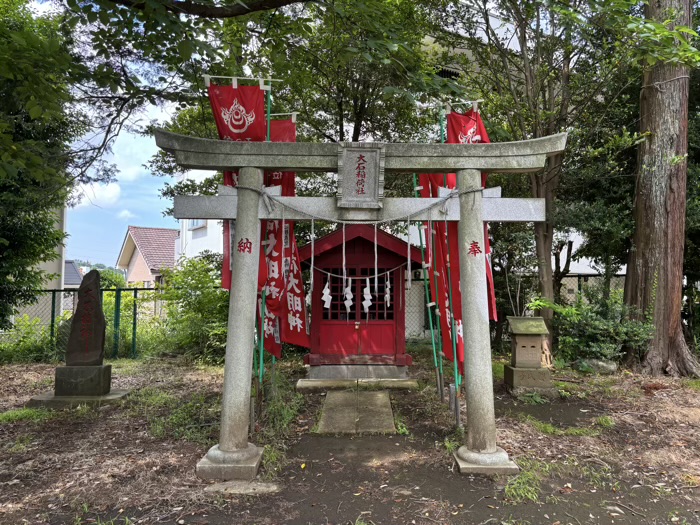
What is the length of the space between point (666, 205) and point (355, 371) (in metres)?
6.78

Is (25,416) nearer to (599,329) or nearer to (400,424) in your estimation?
(400,424)

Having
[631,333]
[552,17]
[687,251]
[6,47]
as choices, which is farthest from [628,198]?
[6,47]

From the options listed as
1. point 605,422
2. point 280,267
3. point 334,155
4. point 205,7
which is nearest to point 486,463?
point 605,422

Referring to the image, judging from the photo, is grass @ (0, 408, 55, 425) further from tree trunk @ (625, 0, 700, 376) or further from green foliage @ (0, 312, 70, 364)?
tree trunk @ (625, 0, 700, 376)

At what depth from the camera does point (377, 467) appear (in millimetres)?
4734

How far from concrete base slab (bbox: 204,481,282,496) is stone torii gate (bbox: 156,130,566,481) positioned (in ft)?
0.92

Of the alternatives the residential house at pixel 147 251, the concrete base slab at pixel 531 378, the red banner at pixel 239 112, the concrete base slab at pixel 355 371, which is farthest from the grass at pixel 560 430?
the residential house at pixel 147 251

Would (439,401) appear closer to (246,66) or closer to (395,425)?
(395,425)

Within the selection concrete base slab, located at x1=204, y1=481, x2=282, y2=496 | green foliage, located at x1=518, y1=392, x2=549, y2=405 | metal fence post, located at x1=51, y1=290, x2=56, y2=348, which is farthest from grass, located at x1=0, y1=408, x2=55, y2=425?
green foliage, located at x1=518, y1=392, x2=549, y2=405

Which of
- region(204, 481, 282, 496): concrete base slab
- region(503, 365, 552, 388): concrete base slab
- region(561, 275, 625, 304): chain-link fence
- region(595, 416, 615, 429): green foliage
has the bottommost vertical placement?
region(204, 481, 282, 496): concrete base slab

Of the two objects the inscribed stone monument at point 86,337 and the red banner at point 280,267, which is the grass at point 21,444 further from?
the red banner at point 280,267

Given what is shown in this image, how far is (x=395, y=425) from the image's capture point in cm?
600

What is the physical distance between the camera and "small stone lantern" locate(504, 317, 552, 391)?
728 centimetres

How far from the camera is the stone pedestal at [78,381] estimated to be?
703 centimetres
